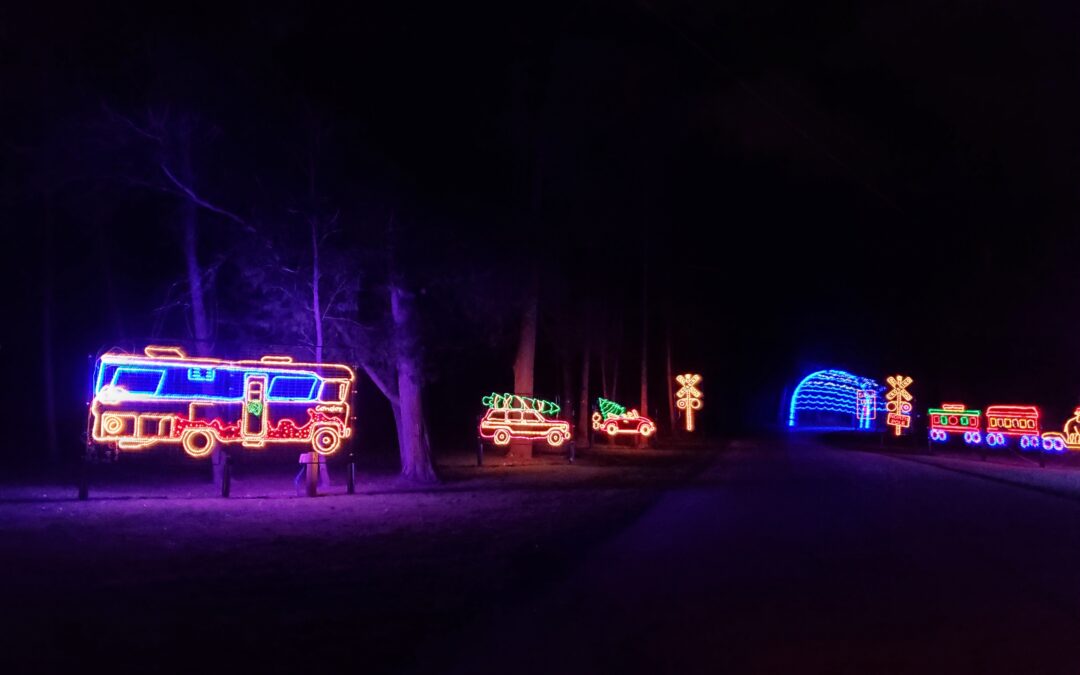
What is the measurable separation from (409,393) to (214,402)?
248 inches

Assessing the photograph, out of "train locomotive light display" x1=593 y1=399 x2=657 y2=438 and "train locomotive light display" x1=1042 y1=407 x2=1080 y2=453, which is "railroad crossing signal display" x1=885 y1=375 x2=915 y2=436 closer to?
"train locomotive light display" x1=1042 y1=407 x2=1080 y2=453

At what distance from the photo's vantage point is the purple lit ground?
8977 mm

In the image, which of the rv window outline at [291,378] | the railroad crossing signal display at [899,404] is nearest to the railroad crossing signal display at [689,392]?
the railroad crossing signal display at [899,404]

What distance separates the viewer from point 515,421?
39.0 metres

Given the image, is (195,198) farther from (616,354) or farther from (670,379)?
(670,379)

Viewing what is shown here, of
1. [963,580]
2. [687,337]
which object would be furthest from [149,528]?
[687,337]

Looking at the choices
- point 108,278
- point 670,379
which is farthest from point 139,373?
point 670,379

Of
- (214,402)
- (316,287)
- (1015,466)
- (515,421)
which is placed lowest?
(1015,466)

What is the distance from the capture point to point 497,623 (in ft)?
33.6

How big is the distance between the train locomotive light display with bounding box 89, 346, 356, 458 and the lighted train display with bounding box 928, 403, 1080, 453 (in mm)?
31302

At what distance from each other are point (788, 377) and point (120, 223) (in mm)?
82820

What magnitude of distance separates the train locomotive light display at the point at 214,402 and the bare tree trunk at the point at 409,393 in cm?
257

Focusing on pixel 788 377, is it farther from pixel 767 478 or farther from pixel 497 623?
pixel 497 623

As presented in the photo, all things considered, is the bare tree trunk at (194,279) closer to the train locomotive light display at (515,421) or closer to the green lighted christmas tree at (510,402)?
the train locomotive light display at (515,421)
